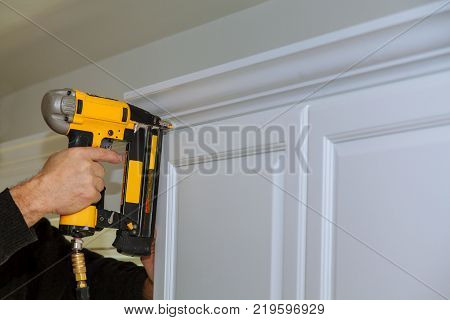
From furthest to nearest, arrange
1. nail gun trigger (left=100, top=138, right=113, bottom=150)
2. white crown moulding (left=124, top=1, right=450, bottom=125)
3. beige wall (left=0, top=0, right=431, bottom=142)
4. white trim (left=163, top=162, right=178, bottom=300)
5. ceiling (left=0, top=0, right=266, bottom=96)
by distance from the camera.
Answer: ceiling (left=0, top=0, right=266, bottom=96) → beige wall (left=0, top=0, right=431, bottom=142) → nail gun trigger (left=100, top=138, right=113, bottom=150) → white trim (left=163, top=162, right=178, bottom=300) → white crown moulding (left=124, top=1, right=450, bottom=125)

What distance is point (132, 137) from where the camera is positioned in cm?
121

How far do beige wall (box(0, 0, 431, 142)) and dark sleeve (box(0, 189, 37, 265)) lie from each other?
73 cm

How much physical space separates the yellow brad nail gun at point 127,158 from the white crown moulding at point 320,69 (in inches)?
3.8

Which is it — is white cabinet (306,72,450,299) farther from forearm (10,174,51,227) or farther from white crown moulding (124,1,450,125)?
forearm (10,174,51,227)

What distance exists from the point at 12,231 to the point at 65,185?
16cm

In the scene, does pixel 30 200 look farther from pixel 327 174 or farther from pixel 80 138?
pixel 327 174

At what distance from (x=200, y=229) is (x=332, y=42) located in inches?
17.8

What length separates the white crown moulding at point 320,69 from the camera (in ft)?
2.37

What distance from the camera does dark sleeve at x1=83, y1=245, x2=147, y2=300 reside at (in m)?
1.46

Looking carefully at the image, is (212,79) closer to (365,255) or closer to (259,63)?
(259,63)

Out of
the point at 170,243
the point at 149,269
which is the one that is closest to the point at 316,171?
the point at 170,243

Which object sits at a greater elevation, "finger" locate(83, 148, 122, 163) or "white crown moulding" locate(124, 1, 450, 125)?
"white crown moulding" locate(124, 1, 450, 125)

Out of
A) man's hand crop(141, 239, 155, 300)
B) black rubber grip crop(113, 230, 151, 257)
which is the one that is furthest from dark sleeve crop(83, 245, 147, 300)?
black rubber grip crop(113, 230, 151, 257)
